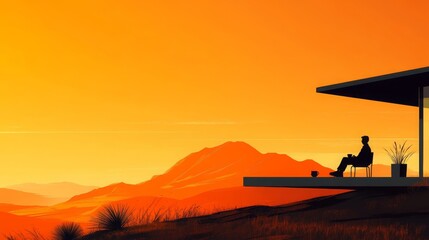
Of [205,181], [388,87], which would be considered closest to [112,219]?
[388,87]

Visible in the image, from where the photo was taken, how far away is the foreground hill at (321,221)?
52.0 ft

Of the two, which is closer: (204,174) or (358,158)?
(358,158)

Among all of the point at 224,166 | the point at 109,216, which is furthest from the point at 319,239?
the point at 224,166

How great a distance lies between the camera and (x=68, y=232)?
73.9 feet

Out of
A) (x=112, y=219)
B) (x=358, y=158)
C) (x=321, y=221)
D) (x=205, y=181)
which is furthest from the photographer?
(x=205, y=181)

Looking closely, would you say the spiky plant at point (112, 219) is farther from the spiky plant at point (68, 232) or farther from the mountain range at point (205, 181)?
the mountain range at point (205, 181)

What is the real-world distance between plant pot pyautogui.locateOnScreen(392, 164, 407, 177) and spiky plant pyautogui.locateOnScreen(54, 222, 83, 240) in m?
8.47

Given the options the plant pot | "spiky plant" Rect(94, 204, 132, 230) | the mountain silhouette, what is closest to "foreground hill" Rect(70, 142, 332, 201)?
the mountain silhouette

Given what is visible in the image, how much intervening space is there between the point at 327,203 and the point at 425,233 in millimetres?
5639

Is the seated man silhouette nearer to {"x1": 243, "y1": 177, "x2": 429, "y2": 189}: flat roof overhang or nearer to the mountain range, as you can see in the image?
{"x1": 243, "y1": 177, "x2": 429, "y2": 189}: flat roof overhang

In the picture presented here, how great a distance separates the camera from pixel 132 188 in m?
127

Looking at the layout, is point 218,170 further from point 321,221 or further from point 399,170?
point 321,221

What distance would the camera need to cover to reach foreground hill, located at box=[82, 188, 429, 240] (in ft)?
52.0

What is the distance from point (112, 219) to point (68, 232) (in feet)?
4.28
